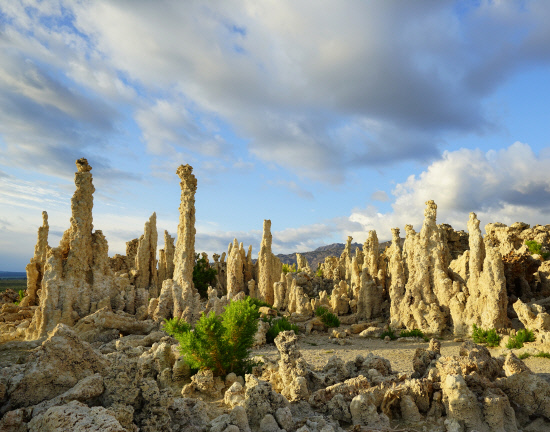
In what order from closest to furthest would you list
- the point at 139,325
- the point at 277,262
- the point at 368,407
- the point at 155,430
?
the point at 155,430 → the point at 368,407 → the point at 139,325 → the point at 277,262

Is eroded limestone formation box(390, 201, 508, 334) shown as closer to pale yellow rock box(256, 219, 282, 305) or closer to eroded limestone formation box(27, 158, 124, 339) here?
pale yellow rock box(256, 219, 282, 305)

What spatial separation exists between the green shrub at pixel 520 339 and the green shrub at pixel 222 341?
9.03m

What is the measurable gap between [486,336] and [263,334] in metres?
8.01

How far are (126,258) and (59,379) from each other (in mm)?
27153

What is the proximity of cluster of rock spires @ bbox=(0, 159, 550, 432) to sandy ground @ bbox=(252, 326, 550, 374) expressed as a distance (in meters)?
0.88

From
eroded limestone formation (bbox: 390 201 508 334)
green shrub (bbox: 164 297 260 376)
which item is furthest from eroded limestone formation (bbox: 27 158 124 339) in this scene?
eroded limestone formation (bbox: 390 201 508 334)

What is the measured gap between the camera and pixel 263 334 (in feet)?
44.2

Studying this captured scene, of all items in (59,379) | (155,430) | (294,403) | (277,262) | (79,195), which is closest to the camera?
(155,430)

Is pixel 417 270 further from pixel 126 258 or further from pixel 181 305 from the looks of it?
pixel 126 258

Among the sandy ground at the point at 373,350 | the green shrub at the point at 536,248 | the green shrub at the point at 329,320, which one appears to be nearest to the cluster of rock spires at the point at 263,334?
the green shrub at the point at 329,320

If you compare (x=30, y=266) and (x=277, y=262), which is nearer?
(x=30, y=266)

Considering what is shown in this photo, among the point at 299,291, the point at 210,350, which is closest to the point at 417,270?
the point at 299,291

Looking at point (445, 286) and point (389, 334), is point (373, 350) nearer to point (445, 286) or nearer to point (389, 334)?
point (389, 334)

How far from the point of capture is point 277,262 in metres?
29.7
